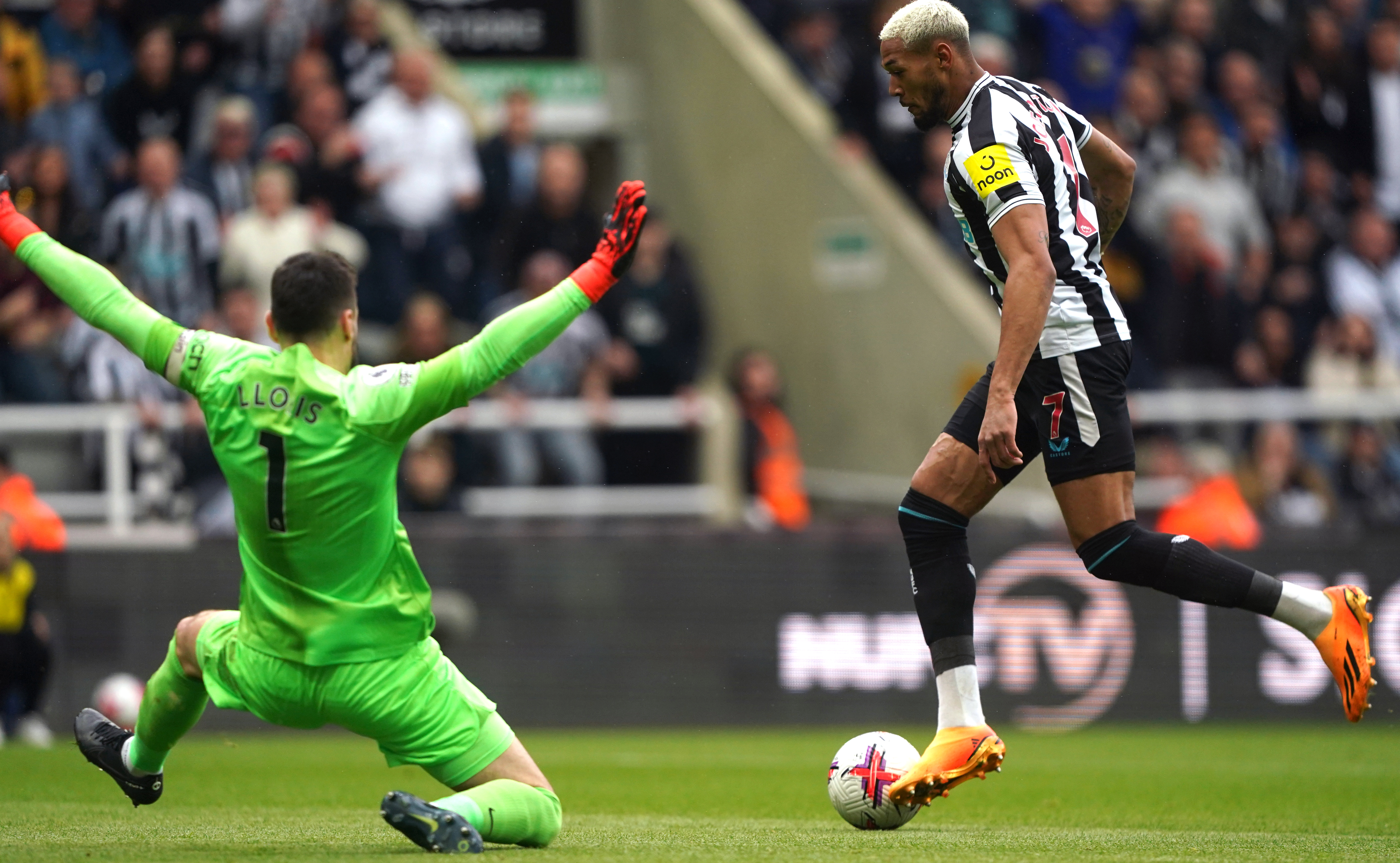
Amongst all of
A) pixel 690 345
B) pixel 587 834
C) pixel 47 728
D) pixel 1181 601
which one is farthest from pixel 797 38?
pixel 587 834

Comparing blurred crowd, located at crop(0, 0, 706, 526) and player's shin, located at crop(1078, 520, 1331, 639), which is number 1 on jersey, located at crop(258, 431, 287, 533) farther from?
blurred crowd, located at crop(0, 0, 706, 526)

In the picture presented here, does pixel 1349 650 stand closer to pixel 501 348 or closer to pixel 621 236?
pixel 621 236

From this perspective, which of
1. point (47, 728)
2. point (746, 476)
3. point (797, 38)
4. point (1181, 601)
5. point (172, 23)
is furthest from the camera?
point (797, 38)

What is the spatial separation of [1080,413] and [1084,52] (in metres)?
10.6

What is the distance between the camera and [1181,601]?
12.3 m

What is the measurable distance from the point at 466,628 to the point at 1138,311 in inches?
237

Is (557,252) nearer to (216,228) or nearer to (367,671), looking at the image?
(216,228)

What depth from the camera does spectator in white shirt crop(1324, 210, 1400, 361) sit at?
14.8 metres

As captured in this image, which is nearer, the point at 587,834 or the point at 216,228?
the point at 587,834

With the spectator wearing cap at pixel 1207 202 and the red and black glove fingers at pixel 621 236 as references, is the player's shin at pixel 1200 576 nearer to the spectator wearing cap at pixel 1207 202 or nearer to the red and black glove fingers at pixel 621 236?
the red and black glove fingers at pixel 621 236

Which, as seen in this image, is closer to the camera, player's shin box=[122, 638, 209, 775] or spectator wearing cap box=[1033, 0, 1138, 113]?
player's shin box=[122, 638, 209, 775]

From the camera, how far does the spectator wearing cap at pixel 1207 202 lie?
15234 millimetres

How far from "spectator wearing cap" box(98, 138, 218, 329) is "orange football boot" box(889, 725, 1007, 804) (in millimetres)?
8048

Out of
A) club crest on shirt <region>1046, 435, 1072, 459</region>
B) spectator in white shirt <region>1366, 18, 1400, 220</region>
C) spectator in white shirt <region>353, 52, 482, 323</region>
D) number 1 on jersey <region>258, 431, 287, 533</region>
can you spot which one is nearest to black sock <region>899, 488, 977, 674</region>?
club crest on shirt <region>1046, 435, 1072, 459</region>
